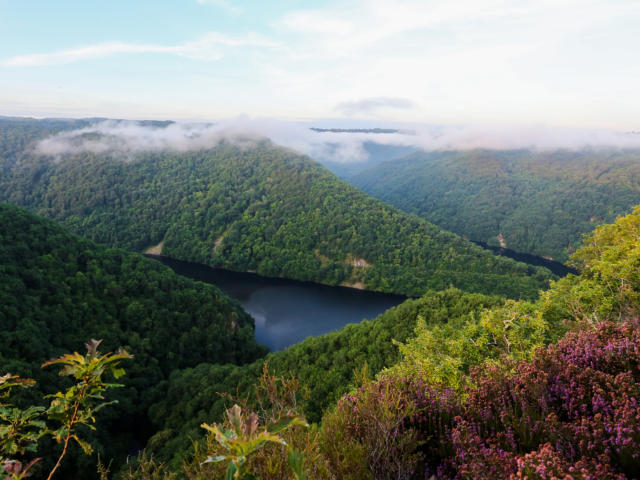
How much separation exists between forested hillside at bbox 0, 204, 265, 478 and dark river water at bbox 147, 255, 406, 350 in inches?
400

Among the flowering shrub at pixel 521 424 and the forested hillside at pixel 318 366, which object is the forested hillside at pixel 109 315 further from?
the flowering shrub at pixel 521 424

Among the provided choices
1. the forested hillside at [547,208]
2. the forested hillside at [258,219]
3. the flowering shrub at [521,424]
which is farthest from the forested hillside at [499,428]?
the forested hillside at [547,208]

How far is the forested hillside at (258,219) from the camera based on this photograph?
94188 millimetres

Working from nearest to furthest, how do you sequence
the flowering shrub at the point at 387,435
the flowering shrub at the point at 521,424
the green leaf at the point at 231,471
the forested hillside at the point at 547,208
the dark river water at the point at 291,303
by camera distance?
the green leaf at the point at 231,471
the flowering shrub at the point at 521,424
the flowering shrub at the point at 387,435
the dark river water at the point at 291,303
the forested hillside at the point at 547,208

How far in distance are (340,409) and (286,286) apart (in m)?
88.7

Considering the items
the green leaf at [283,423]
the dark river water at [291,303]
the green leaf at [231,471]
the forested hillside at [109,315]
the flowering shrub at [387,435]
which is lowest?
the dark river water at [291,303]

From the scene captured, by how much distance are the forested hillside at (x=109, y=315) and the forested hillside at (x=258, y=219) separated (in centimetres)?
4572

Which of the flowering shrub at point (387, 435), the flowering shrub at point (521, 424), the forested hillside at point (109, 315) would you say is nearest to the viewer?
the flowering shrub at point (521, 424)

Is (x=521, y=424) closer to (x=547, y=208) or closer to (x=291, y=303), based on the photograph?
(x=291, y=303)

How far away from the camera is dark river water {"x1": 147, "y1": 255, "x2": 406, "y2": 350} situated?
67250mm

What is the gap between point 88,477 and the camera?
2766 cm

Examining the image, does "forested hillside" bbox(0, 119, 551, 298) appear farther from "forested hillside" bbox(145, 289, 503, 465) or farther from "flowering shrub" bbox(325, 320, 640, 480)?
"flowering shrub" bbox(325, 320, 640, 480)

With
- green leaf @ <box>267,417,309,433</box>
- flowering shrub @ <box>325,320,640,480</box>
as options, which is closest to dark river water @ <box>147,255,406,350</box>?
flowering shrub @ <box>325,320,640,480</box>

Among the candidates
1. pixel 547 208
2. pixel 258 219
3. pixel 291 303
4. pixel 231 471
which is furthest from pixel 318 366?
pixel 547 208
